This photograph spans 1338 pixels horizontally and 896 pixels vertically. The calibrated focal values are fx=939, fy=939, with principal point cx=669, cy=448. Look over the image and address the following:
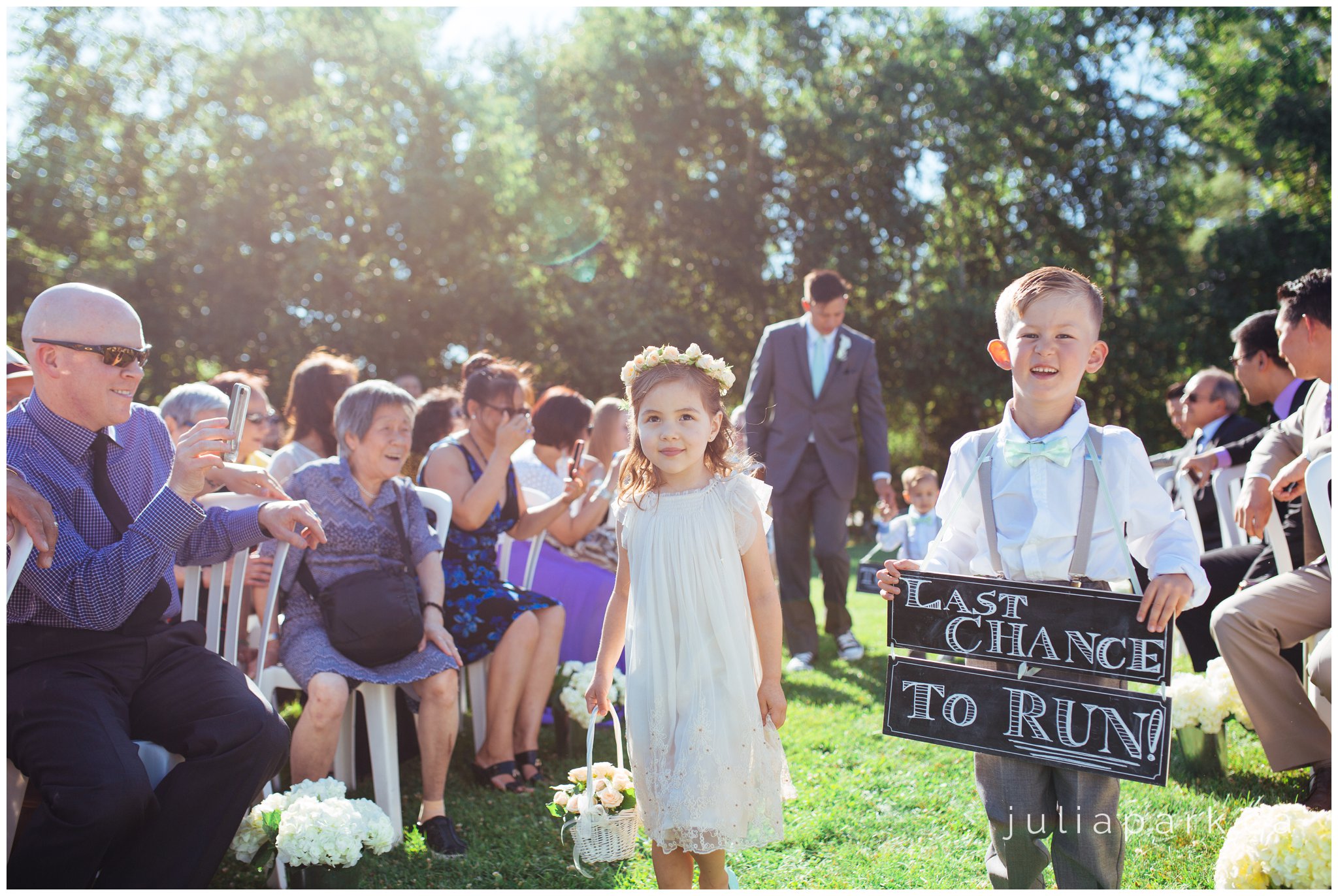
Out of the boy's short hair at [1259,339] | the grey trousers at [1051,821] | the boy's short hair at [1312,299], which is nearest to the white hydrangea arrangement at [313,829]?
the grey trousers at [1051,821]

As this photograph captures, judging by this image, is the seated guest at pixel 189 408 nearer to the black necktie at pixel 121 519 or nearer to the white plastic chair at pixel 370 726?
the white plastic chair at pixel 370 726

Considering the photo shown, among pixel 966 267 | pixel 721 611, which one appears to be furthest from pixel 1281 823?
pixel 966 267

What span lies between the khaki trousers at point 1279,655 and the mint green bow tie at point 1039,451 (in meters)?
1.49

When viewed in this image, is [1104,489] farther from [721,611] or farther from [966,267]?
[966,267]

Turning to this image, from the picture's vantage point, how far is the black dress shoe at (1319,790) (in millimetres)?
3057

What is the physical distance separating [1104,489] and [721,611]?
99 cm

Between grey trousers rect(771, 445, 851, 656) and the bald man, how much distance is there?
365cm

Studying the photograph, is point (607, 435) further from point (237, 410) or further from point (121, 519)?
point (121, 519)

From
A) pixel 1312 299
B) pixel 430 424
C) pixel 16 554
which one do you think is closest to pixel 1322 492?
pixel 1312 299

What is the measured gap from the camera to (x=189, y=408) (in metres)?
4.28

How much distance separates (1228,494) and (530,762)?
3.60 meters

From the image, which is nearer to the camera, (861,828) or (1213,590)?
(861,828)

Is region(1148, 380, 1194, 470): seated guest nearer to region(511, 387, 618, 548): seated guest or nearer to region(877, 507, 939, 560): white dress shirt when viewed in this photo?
region(877, 507, 939, 560): white dress shirt

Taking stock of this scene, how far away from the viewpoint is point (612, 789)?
267 cm
